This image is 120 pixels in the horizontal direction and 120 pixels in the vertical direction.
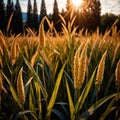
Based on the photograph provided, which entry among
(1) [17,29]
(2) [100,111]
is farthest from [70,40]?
(1) [17,29]

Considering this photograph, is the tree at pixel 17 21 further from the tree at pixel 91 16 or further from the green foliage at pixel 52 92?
the green foliage at pixel 52 92

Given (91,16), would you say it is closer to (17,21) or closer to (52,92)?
(17,21)

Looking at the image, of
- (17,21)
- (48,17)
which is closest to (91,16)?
(48,17)

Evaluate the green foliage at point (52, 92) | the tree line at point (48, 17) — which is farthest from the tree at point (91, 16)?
the green foliage at point (52, 92)

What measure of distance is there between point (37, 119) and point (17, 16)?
5982 cm

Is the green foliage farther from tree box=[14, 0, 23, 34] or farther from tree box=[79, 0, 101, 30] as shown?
Answer: tree box=[14, 0, 23, 34]

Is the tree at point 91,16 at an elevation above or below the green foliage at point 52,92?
below

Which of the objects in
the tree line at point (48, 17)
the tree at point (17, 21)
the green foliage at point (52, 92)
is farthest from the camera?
the tree at point (17, 21)

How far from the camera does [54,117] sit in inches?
61.1

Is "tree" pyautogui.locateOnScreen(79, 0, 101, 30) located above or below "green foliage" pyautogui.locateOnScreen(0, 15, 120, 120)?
below

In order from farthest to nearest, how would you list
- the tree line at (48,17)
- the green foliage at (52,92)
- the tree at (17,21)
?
the tree at (17,21) < the tree line at (48,17) < the green foliage at (52,92)

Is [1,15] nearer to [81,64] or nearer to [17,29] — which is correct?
[17,29]

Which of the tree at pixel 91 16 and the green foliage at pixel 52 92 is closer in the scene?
the green foliage at pixel 52 92

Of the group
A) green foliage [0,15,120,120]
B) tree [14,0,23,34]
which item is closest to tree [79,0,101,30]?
tree [14,0,23,34]
